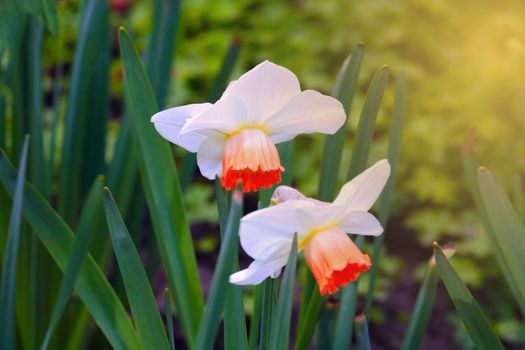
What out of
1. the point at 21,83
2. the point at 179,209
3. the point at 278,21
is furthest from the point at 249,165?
the point at 278,21

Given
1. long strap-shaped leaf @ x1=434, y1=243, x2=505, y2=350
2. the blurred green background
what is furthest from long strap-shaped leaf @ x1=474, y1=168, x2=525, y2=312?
the blurred green background

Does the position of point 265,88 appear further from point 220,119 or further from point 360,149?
point 360,149

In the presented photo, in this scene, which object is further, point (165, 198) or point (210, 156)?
point (165, 198)

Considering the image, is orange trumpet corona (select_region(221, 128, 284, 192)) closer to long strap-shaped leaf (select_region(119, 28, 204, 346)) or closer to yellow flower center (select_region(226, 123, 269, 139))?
yellow flower center (select_region(226, 123, 269, 139))

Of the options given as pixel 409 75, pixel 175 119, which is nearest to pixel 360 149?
pixel 175 119

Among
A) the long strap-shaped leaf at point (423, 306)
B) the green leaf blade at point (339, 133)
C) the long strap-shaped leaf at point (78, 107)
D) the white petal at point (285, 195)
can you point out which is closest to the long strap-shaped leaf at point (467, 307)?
the long strap-shaped leaf at point (423, 306)

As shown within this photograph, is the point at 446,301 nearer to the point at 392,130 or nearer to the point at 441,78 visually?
the point at 441,78
